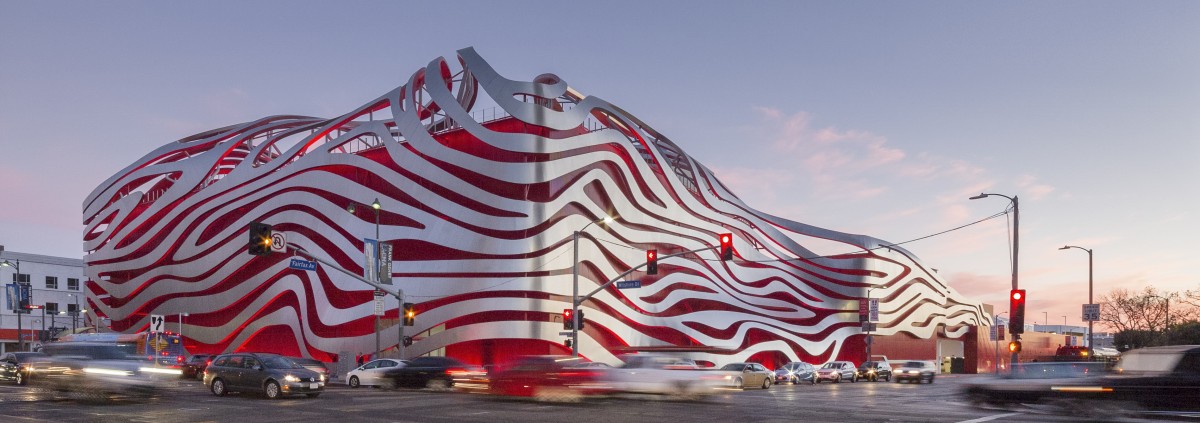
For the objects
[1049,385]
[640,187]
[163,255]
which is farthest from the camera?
[163,255]

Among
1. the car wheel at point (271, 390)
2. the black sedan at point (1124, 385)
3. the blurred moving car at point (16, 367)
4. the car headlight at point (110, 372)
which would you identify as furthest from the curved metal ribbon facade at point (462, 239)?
the black sedan at point (1124, 385)

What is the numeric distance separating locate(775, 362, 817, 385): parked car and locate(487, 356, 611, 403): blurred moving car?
2963cm

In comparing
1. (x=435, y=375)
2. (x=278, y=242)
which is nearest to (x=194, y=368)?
(x=435, y=375)

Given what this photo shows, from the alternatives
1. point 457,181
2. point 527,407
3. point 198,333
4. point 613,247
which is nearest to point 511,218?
point 457,181

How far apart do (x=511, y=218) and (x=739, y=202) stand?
3679 cm

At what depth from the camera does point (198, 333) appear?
67.4 metres

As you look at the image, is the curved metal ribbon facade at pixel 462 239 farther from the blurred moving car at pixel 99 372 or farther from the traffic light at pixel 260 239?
the blurred moving car at pixel 99 372

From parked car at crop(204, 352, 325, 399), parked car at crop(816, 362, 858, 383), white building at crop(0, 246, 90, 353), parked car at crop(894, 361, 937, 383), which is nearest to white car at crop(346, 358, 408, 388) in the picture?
parked car at crop(204, 352, 325, 399)

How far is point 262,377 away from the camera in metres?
27.0

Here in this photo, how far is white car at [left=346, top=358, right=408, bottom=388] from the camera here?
120ft

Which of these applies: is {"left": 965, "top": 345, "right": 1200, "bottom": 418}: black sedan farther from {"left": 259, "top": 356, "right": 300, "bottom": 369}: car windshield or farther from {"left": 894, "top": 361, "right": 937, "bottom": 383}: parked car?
{"left": 894, "top": 361, "right": 937, "bottom": 383}: parked car

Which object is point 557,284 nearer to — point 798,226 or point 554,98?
point 554,98

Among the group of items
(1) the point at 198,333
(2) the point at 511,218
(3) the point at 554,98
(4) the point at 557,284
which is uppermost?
(3) the point at 554,98

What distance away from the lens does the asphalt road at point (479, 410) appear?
19406 millimetres
